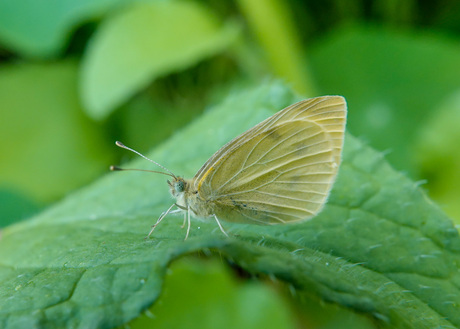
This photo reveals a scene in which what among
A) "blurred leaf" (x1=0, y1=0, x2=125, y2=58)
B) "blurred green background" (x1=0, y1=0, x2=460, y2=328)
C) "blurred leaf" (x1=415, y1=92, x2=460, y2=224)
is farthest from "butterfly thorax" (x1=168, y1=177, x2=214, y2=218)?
"blurred leaf" (x1=0, y1=0, x2=125, y2=58)

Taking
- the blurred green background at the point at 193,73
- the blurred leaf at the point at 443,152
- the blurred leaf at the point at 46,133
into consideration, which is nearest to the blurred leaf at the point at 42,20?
the blurred green background at the point at 193,73

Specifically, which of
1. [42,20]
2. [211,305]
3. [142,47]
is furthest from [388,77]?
[42,20]

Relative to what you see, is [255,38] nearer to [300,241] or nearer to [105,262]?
[300,241]

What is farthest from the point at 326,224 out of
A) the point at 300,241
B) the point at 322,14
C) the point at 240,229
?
the point at 322,14

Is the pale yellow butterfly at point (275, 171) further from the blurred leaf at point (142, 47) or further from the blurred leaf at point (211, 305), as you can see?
the blurred leaf at point (142, 47)

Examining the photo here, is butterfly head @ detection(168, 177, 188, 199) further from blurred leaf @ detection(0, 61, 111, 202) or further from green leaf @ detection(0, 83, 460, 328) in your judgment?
blurred leaf @ detection(0, 61, 111, 202)

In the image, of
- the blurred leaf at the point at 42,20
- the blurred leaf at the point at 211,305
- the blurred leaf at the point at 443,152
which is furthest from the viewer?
the blurred leaf at the point at 42,20
